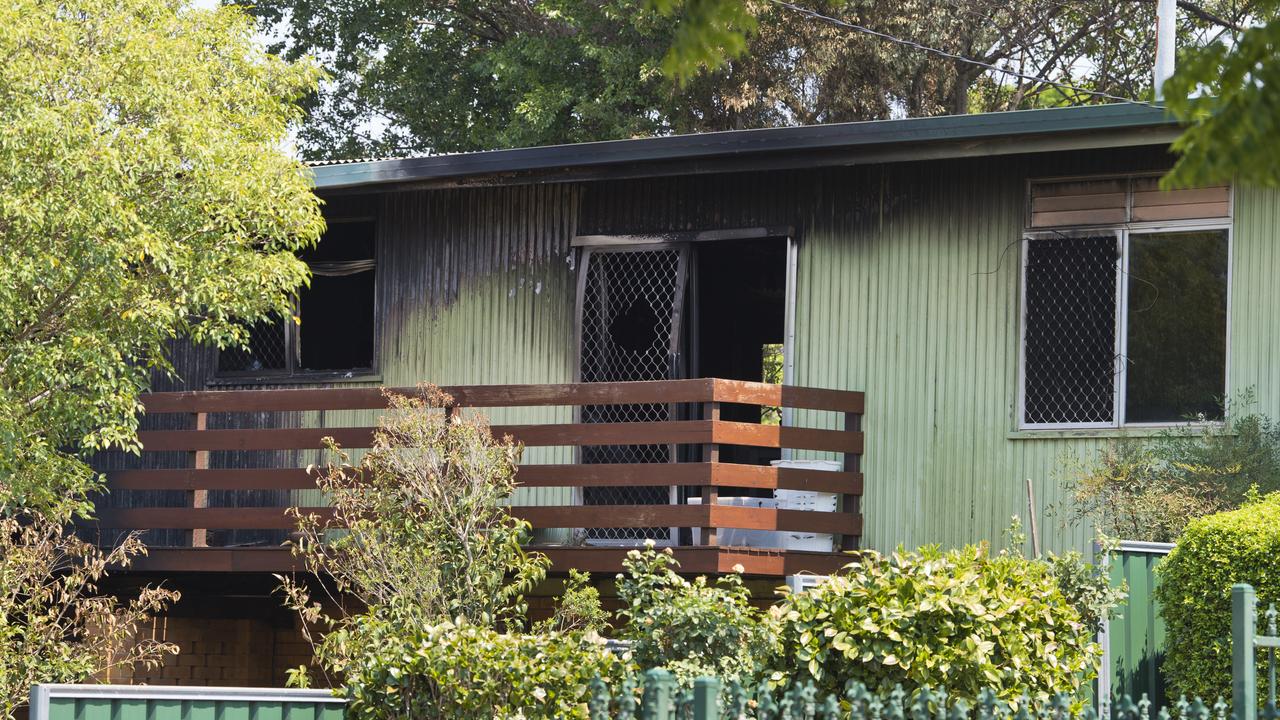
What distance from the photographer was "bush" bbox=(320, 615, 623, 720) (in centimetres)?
793

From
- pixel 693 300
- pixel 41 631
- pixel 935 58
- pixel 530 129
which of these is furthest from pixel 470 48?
pixel 41 631

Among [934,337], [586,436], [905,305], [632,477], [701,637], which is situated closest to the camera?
[701,637]

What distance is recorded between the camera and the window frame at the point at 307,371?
1444 cm

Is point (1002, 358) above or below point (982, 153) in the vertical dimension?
below

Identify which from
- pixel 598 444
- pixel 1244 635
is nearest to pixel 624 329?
pixel 598 444

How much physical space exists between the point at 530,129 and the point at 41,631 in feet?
45.3

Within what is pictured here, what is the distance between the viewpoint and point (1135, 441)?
38.6 feet

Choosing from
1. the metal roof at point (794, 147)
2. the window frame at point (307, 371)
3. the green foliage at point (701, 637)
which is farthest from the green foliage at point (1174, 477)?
the window frame at point (307, 371)

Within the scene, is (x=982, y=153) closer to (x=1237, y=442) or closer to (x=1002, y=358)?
(x=1002, y=358)

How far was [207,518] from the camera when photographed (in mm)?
13258

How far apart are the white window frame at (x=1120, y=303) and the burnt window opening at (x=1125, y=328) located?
0.03 ft

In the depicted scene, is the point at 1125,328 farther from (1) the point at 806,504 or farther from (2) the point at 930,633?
(2) the point at 930,633

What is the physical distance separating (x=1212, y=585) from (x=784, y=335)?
473cm

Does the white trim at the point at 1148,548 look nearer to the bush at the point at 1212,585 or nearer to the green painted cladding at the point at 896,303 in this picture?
the bush at the point at 1212,585
